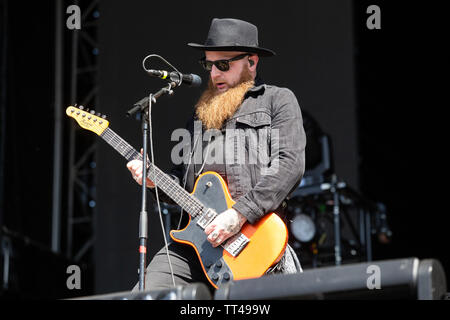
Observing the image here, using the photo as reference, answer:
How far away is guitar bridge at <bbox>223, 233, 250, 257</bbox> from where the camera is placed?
3.40 metres

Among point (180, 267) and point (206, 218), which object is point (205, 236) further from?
point (180, 267)

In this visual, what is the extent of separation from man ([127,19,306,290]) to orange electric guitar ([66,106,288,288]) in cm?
6

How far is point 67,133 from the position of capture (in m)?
8.35

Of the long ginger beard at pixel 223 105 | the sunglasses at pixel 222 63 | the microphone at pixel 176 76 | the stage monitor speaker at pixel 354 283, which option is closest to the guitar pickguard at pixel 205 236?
the long ginger beard at pixel 223 105

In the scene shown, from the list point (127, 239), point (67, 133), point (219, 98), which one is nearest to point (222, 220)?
point (219, 98)

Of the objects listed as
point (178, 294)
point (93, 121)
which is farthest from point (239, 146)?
point (178, 294)

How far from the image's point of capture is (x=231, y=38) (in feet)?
12.6

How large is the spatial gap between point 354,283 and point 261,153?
1.72m

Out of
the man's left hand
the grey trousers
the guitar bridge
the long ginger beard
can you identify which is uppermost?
the long ginger beard

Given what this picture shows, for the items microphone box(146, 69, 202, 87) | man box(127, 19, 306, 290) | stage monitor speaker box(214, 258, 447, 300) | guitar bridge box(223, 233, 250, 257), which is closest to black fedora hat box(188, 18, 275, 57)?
man box(127, 19, 306, 290)

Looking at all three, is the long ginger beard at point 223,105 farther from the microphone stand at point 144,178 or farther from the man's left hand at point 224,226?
the man's left hand at point 224,226

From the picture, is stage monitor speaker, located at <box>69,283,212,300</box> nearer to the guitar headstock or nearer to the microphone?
the microphone

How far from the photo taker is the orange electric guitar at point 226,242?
3.36m
